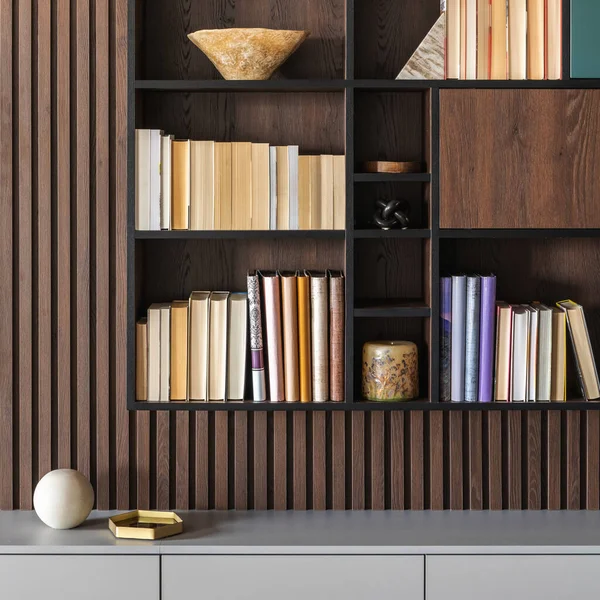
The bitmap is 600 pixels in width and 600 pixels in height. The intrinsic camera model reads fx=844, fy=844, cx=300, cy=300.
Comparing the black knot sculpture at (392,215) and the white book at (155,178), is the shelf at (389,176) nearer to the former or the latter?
the black knot sculpture at (392,215)

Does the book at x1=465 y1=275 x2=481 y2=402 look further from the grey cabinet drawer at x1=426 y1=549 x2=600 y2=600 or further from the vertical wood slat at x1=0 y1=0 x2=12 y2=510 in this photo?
the vertical wood slat at x1=0 y1=0 x2=12 y2=510

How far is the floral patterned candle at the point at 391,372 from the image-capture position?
2217 mm

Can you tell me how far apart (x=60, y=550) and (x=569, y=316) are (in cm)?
141

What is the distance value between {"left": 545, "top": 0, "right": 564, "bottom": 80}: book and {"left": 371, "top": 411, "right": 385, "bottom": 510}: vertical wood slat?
1.02 metres

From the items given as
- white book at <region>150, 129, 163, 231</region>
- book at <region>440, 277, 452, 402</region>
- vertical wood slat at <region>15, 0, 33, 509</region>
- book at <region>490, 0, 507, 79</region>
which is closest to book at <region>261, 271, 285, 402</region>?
white book at <region>150, 129, 163, 231</region>

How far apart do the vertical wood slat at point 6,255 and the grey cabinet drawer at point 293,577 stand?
23.2 inches

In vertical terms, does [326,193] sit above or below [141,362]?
above

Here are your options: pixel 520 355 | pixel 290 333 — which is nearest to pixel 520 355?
pixel 520 355

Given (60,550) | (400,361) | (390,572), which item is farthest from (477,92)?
(60,550)

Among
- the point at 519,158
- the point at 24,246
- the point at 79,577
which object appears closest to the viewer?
the point at 79,577

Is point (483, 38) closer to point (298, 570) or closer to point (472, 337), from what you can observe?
point (472, 337)

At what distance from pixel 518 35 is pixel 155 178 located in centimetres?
100

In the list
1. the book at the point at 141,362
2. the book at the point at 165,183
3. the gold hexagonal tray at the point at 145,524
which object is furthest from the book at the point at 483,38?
the gold hexagonal tray at the point at 145,524

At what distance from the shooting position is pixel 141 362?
224 cm
